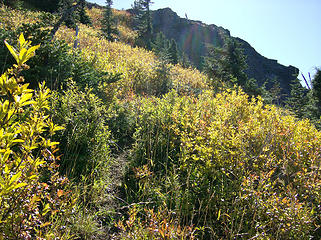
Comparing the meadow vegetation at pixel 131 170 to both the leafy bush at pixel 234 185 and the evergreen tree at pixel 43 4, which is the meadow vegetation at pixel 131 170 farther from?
the evergreen tree at pixel 43 4

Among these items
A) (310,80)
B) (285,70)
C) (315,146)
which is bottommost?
(315,146)

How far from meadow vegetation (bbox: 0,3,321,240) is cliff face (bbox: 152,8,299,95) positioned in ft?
118

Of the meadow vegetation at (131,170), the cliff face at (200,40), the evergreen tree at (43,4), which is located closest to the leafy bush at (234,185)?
the meadow vegetation at (131,170)

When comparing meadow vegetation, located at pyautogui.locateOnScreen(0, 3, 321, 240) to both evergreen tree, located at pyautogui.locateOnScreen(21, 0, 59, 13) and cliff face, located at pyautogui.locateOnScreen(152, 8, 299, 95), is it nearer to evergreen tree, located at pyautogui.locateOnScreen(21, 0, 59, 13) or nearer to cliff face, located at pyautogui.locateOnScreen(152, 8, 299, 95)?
evergreen tree, located at pyautogui.locateOnScreen(21, 0, 59, 13)

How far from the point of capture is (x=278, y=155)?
3311 mm

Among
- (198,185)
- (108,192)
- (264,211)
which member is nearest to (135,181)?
(108,192)

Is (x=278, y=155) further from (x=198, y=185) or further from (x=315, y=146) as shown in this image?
(x=198, y=185)

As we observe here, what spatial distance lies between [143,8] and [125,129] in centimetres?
2898

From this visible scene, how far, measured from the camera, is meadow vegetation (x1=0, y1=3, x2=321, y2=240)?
1414 mm

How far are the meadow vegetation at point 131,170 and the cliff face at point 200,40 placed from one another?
36103mm

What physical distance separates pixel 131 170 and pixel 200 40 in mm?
42436

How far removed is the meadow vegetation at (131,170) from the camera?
1.41 metres

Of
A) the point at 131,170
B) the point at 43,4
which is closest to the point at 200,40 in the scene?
the point at 43,4

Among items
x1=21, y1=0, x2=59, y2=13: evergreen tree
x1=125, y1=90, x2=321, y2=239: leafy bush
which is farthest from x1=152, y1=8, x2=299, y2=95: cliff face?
x1=125, y1=90, x2=321, y2=239: leafy bush
